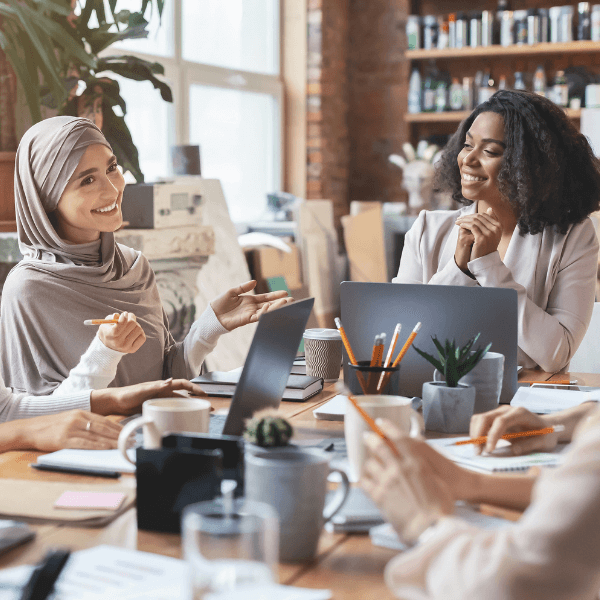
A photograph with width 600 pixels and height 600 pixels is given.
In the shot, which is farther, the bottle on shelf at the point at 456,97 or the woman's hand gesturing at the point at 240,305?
the bottle on shelf at the point at 456,97

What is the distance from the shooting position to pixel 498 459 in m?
1.05

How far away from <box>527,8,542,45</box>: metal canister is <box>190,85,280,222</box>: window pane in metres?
1.64

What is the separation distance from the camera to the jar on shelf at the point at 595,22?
476cm

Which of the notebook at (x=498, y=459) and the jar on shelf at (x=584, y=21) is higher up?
the jar on shelf at (x=584, y=21)

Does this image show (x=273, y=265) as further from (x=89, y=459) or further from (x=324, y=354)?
(x=89, y=459)

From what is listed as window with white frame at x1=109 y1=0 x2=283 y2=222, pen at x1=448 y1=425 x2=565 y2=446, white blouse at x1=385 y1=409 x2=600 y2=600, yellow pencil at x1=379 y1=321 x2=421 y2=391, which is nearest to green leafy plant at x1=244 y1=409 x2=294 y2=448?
white blouse at x1=385 y1=409 x2=600 y2=600

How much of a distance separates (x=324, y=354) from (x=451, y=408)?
0.48 metres

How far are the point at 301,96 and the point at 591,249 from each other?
11.1 ft

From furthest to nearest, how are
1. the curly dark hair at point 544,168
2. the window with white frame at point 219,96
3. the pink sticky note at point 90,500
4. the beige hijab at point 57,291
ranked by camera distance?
the window with white frame at point 219,96, the curly dark hair at point 544,168, the beige hijab at point 57,291, the pink sticky note at point 90,500

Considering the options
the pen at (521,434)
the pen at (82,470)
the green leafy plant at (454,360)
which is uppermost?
the green leafy plant at (454,360)

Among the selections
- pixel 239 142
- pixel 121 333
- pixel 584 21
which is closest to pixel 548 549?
pixel 121 333

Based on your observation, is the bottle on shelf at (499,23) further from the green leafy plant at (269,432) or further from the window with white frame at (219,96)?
the green leafy plant at (269,432)

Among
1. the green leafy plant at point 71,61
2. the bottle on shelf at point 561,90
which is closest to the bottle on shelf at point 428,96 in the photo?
the bottle on shelf at point 561,90

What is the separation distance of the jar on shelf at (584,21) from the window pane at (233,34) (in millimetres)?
1869
